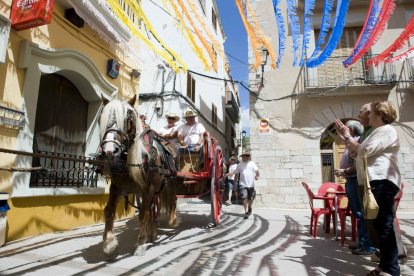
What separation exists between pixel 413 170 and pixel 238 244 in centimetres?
817

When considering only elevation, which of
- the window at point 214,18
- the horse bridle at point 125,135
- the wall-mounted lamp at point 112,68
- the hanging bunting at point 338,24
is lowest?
the horse bridle at point 125,135

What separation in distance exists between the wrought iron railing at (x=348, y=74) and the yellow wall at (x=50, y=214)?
8.01 meters

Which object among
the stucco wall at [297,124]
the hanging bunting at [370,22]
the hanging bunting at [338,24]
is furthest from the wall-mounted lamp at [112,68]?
the stucco wall at [297,124]

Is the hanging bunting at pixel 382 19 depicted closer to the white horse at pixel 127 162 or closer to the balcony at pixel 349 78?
the balcony at pixel 349 78

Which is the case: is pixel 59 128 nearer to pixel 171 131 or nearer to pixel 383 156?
pixel 171 131

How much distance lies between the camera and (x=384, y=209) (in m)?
2.65

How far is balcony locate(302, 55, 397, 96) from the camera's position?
9812mm

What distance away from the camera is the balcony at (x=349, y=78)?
9812 mm

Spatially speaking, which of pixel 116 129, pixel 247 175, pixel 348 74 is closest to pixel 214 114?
pixel 348 74

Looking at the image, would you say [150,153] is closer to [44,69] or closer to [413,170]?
[44,69]

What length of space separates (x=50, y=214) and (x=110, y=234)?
1945 mm

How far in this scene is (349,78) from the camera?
10227mm

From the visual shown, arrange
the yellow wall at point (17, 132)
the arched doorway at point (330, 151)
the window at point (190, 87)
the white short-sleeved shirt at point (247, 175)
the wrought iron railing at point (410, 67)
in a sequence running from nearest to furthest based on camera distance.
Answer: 1. the yellow wall at point (17, 132)
2. the white short-sleeved shirt at point (247, 175)
3. the wrought iron railing at point (410, 67)
4. the arched doorway at point (330, 151)
5. the window at point (190, 87)

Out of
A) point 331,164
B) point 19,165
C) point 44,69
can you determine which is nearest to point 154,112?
point 44,69
